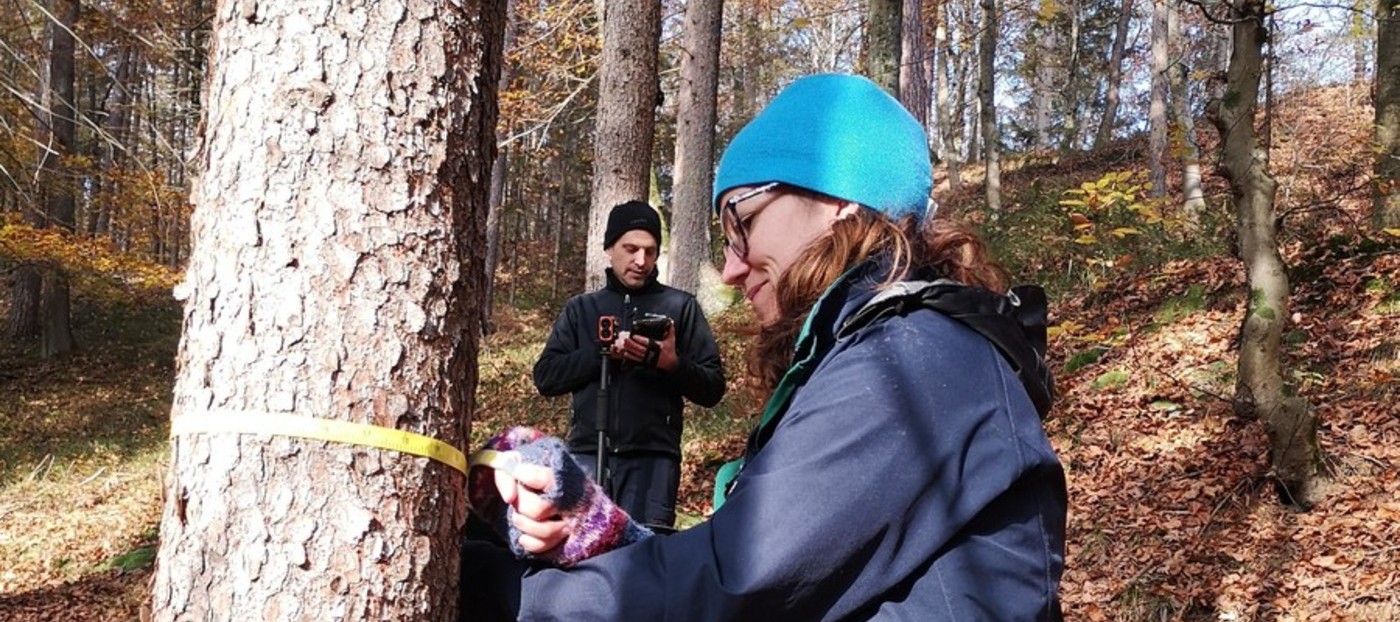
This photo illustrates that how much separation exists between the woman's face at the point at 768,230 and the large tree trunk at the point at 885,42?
6.70 metres

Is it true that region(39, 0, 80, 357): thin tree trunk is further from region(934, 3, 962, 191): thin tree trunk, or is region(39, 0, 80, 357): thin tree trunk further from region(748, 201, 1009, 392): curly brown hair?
region(934, 3, 962, 191): thin tree trunk

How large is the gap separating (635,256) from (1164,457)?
12.6 feet

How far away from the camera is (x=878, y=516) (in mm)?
1232

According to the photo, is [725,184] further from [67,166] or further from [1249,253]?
[67,166]

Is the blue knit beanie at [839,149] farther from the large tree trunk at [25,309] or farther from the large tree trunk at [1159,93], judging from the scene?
the large tree trunk at [25,309]

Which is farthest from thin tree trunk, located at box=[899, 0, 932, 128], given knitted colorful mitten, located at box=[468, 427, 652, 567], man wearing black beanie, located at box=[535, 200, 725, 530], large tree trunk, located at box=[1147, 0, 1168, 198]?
knitted colorful mitten, located at box=[468, 427, 652, 567]

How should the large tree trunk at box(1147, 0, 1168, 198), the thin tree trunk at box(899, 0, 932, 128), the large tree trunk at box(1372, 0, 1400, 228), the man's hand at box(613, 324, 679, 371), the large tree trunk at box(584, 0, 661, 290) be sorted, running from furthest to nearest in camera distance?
1. the large tree trunk at box(1147, 0, 1168, 198)
2. the thin tree trunk at box(899, 0, 932, 128)
3. the large tree trunk at box(1372, 0, 1400, 228)
4. the large tree trunk at box(584, 0, 661, 290)
5. the man's hand at box(613, 324, 679, 371)

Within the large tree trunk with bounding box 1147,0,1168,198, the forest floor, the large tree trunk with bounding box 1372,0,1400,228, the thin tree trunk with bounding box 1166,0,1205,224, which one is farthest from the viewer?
the large tree trunk with bounding box 1147,0,1168,198

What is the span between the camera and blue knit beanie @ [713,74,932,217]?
157cm

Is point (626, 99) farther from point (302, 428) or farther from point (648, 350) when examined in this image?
point (302, 428)

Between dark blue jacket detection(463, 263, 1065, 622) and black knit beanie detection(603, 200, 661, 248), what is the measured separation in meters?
3.31

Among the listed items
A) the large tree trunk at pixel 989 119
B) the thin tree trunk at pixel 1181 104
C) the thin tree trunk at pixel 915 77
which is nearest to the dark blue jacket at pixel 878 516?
the thin tree trunk at pixel 915 77

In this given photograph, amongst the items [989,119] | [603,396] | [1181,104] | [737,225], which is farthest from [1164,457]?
[989,119]

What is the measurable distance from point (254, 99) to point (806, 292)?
37.1 inches
